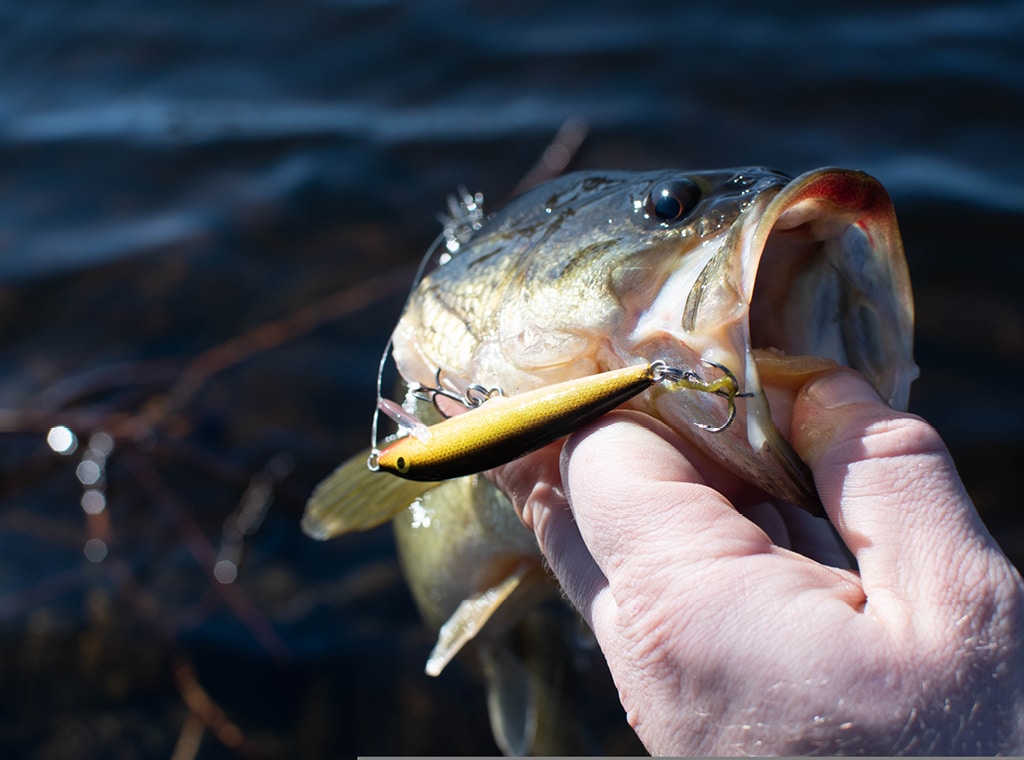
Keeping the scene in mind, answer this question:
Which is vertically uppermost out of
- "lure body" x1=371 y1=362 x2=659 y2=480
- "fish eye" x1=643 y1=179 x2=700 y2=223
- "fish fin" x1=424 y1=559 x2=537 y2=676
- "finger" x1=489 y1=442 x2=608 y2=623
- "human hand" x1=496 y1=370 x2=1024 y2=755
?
"fish eye" x1=643 y1=179 x2=700 y2=223

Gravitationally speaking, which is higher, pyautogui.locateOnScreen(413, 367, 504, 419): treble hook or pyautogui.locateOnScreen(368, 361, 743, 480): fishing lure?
pyautogui.locateOnScreen(368, 361, 743, 480): fishing lure

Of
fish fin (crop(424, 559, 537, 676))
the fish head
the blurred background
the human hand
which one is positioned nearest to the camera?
the human hand

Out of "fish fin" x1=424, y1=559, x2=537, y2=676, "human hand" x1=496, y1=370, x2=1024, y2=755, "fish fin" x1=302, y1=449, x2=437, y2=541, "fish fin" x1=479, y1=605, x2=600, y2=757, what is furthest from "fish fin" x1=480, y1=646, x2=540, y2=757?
"human hand" x1=496, y1=370, x2=1024, y2=755

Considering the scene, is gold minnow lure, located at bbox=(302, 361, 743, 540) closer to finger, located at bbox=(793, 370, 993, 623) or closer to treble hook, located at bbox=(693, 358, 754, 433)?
treble hook, located at bbox=(693, 358, 754, 433)

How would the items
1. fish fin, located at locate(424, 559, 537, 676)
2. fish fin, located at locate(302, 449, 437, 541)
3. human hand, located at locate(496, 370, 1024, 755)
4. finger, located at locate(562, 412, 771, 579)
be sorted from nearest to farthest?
human hand, located at locate(496, 370, 1024, 755) → finger, located at locate(562, 412, 771, 579) → fish fin, located at locate(302, 449, 437, 541) → fish fin, located at locate(424, 559, 537, 676)

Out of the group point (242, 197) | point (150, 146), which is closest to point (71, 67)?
point (150, 146)

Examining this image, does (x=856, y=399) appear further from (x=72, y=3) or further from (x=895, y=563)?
(x=72, y=3)

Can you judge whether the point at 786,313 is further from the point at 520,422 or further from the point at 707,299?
the point at 520,422
